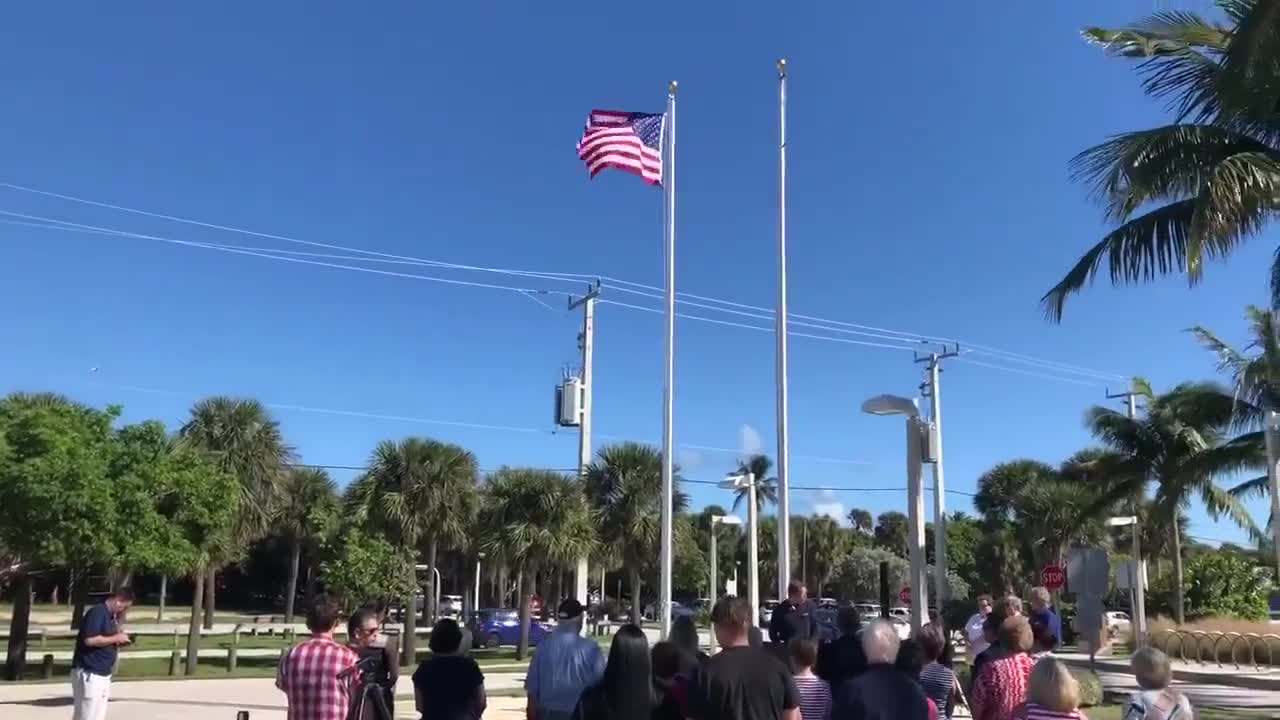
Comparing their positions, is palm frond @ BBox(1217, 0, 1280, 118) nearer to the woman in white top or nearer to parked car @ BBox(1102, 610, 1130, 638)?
the woman in white top

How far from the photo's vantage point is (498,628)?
35250 millimetres

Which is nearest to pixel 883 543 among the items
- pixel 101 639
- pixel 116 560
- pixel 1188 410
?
pixel 1188 410

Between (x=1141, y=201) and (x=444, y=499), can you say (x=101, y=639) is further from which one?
(x=444, y=499)

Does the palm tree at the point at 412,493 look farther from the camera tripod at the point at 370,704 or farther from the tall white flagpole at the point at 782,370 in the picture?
the camera tripod at the point at 370,704

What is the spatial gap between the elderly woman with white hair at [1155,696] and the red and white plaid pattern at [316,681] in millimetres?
4226

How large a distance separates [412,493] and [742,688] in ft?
78.6

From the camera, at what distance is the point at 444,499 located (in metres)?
28.0

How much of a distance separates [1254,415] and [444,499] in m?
20.6

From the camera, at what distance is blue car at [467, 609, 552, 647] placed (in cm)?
3491

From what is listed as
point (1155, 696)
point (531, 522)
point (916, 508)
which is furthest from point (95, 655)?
point (531, 522)

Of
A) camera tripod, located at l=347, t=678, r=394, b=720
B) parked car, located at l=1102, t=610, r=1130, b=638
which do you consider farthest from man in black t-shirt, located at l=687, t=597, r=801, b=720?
parked car, located at l=1102, t=610, r=1130, b=638

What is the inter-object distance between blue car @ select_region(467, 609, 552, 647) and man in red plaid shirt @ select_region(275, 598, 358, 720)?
97.3 feet

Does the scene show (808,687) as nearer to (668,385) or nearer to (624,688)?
(624,688)

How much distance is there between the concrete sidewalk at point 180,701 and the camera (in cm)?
1465
